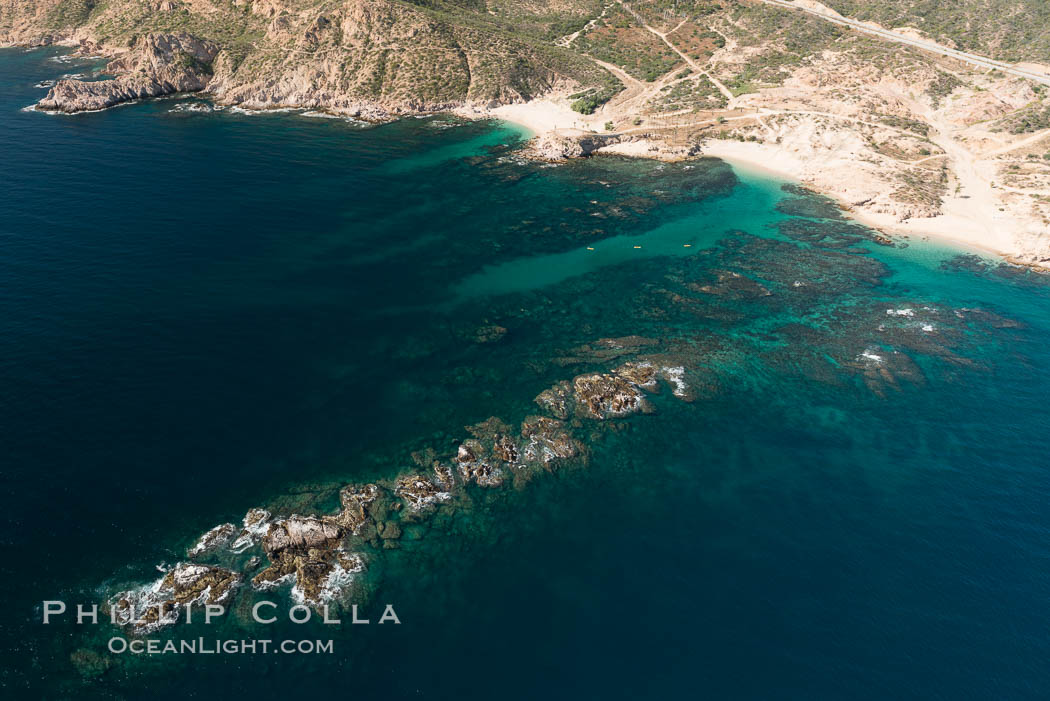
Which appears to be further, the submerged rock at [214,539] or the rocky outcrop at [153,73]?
the rocky outcrop at [153,73]

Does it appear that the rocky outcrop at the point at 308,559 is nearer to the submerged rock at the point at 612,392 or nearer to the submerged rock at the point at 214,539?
the submerged rock at the point at 214,539

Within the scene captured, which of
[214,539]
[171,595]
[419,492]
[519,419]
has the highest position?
[519,419]

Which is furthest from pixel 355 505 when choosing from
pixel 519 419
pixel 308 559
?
pixel 519 419

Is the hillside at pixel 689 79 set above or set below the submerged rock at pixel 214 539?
above

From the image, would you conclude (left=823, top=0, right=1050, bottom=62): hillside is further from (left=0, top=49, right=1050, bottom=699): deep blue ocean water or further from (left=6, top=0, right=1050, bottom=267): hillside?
(left=0, top=49, right=1050, bottom=699): deep blue ocean water

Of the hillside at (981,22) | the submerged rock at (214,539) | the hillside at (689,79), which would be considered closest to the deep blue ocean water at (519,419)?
the submerged rock at (214,539)

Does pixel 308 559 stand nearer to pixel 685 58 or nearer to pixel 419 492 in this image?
pixel 419 492
